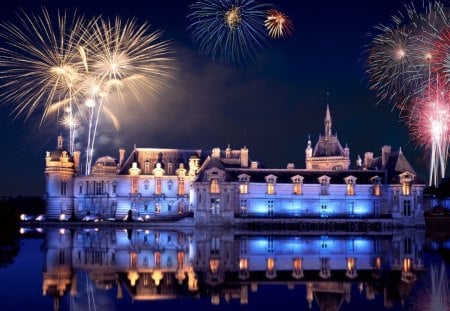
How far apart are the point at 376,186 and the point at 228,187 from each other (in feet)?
56.1

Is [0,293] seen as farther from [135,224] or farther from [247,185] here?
[247,185]

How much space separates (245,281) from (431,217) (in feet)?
161

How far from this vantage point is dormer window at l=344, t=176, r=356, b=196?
6488 centimetres

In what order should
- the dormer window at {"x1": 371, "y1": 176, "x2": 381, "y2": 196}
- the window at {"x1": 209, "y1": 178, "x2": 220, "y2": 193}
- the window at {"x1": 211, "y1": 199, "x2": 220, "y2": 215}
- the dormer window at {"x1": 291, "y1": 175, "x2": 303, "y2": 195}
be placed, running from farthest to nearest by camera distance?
1. the dormer window at {"x1": 371, "y1": 176, "x2": 381, "y2": 196}
2. the dormer window at {"x1": 291, "y1": 175, "x2": 303, "y2": 195}
3. the window at {"x1": 209, "y1": 178, "x2": 220, "y2": 193}
4. the window at {"x1": 211, "y1": 199, "x2": 220, "y2": 215}

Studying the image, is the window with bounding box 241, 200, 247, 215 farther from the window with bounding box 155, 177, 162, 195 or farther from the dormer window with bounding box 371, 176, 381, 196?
the dormer window with bounding box 371, 176, 381, 196

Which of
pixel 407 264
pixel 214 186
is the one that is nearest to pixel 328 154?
pixel 214 186

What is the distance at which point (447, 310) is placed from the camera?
1658cm

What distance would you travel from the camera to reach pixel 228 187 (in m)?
62.1

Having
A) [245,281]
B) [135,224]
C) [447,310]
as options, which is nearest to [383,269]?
[245,281]

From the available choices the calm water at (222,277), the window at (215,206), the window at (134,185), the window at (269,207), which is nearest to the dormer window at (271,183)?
the window at (269,207)

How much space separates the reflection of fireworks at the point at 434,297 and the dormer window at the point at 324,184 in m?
40.9

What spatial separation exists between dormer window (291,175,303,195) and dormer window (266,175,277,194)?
86.0 inches

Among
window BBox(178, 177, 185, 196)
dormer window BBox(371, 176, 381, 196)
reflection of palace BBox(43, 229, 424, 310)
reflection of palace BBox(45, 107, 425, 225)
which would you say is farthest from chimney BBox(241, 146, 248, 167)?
reflection of palace BBox(43, 229, 424, 310)

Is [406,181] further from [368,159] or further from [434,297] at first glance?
[434,297]
